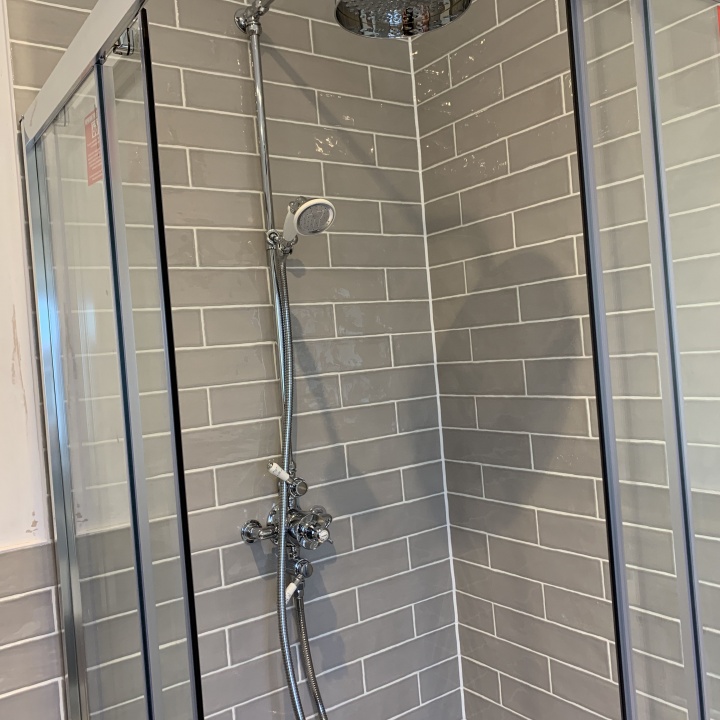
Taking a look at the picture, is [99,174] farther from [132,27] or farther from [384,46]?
[384,46]

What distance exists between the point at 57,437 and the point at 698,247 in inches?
44.3

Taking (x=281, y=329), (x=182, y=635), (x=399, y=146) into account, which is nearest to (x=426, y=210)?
(x=399, y=146)

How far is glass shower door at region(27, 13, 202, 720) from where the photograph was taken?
820 millimetres

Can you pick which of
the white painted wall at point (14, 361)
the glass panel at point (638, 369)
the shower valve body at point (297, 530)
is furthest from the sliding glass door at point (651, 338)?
the white painted wall at point (14, 361)

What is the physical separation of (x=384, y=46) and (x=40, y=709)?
165cm

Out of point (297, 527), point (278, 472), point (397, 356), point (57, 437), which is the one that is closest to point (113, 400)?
point (57, 437)

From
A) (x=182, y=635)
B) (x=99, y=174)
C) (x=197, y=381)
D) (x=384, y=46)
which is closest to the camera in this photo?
(x=182, y=635)

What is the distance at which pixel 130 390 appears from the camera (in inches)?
36.6

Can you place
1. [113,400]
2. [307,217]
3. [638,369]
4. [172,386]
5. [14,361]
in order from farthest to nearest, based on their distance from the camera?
[307,217] < [14,361] < [113,400] < [638,369] < [172,386]

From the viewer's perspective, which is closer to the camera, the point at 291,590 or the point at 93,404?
the point at 93,404

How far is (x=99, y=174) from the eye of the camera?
98 centimetres

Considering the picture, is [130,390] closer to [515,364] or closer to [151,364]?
[151,364]

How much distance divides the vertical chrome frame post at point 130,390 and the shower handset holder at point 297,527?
0.59 meters

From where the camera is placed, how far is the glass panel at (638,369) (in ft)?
2.90
